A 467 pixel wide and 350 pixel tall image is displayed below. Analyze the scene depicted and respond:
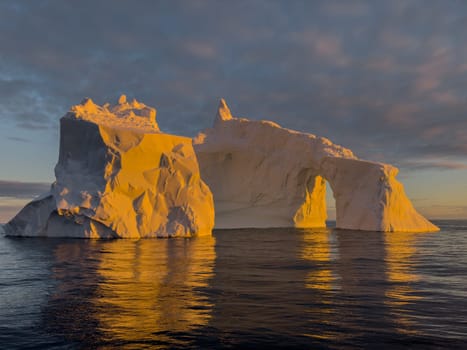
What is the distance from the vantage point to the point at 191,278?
398 inches

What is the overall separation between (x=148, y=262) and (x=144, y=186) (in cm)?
1258

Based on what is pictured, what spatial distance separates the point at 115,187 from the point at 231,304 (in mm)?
17953

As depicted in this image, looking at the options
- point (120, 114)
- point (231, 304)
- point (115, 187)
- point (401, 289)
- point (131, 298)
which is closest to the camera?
point (231, 304)

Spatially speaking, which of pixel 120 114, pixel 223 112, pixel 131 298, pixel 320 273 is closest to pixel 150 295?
pixel 131 298

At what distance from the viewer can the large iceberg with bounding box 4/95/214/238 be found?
920 inches

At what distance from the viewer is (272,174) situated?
38250 mm

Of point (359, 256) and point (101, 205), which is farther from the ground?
point (101, 205)

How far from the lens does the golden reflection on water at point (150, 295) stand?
604 centimetres

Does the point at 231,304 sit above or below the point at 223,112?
below

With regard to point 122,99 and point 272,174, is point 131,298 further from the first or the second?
point 272,174

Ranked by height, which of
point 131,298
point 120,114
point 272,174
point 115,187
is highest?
point 120,114

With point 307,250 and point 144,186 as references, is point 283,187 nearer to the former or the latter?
point 144,186

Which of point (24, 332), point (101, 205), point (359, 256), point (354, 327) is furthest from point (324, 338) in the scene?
point (101, 205)

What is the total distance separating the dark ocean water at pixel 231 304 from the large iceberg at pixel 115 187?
9940 millimetres
